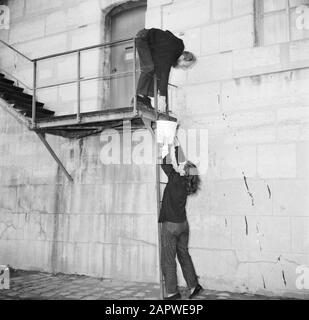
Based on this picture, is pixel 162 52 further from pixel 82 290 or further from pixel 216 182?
pixel 82 290

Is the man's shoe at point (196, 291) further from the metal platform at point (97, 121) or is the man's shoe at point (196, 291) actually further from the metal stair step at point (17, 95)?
the metal stair step at point (17, 95)

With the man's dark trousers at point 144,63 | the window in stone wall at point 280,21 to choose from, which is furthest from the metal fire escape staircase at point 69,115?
the window in stone wall at point 280,21

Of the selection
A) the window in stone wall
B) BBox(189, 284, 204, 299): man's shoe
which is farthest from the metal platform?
BBox(189, 284, 204, 299): man's shoe

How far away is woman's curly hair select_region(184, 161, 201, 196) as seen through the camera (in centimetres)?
570

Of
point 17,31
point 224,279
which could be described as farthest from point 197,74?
point 17,31

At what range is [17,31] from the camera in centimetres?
816

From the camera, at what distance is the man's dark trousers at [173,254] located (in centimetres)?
522

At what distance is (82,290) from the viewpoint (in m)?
5.98

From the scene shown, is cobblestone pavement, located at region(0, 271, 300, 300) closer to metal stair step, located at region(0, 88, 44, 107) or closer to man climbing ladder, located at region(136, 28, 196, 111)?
man climbing ladder, located at region(136, 28, 196, 111)

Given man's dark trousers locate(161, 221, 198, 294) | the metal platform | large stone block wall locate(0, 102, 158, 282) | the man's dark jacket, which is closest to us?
man's dark trousers locate(161, 221, 198, 294)

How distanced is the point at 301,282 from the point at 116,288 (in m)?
2.72

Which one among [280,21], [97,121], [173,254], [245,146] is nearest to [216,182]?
[245,146]

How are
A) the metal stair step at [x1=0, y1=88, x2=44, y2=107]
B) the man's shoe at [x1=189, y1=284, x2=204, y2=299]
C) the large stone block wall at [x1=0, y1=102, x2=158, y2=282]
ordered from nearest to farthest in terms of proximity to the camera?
1. the man's shoe at [x1=189, y1=284, x2=204, y2=299]
2. the large stone block wall at [x1=0, y1=102, x2=158, y2=282]
3. the metal stair step at [x1=0, y1=88, x2=44, y2=107]

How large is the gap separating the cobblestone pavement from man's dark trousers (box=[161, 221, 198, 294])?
14.7 inches
